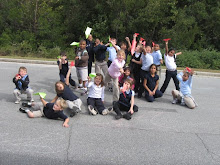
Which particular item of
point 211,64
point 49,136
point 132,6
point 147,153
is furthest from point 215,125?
point 132,6

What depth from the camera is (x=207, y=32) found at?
21047mm

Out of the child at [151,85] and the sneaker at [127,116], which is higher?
the child at [151,85]

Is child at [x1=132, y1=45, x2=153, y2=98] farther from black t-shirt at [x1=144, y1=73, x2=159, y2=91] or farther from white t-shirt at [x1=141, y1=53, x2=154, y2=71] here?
black t-shirt at [x1=144, y1=73, x2=159, y2=91]

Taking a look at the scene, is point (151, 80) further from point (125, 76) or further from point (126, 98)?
point (126, 98)

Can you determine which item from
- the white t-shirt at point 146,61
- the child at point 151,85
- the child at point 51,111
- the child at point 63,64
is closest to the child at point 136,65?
the white t-shirt at point 146,61

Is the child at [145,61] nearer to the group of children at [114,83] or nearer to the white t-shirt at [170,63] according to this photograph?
the group of children at [114,83]

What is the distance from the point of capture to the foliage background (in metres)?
18.3

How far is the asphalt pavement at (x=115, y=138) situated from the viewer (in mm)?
4062

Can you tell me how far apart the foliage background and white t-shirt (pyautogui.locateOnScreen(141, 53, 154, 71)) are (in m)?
10.7

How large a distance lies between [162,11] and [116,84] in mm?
13808

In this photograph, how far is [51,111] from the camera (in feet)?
17.8

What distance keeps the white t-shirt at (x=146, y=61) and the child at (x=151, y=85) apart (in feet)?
0.55

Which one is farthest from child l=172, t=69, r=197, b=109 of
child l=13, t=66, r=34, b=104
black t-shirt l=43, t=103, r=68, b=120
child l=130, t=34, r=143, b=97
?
child l=13, t=66, r=34, b=104

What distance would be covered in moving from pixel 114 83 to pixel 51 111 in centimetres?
192
